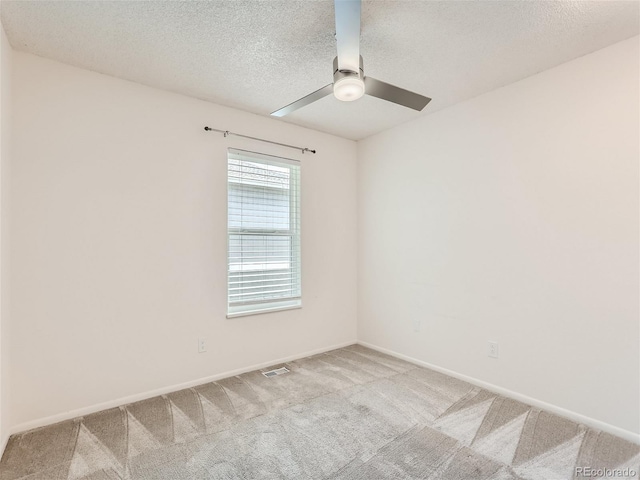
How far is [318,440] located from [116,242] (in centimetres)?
203

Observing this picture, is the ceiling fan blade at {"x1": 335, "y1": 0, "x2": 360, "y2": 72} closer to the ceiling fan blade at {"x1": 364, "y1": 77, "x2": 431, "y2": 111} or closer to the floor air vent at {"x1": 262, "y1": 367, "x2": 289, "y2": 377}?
the ceiling fan blade at {"x1": 364, "y1": 77, "x2": 431, "y2": 111}

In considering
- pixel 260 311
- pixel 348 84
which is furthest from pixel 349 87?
pixel 260 311

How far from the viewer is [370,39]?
6.83 ft

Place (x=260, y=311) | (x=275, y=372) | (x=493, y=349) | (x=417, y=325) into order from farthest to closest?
(x=417, y=325), (x=260, y=311), (x=275, y=372), (x=493, y=349)

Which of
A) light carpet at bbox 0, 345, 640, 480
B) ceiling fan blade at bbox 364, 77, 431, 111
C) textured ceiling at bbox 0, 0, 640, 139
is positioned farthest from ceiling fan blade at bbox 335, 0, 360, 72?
light carpet at bbox 0, 345, 640, 480

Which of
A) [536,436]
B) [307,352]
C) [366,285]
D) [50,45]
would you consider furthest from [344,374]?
[50,45]

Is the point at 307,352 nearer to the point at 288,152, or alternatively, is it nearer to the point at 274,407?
the point at 274,407

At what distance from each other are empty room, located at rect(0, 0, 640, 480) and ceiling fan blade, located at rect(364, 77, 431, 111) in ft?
0.06

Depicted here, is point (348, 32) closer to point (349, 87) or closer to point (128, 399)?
point (349, 87)

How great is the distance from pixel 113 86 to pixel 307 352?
303 cm

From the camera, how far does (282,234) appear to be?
350 cm

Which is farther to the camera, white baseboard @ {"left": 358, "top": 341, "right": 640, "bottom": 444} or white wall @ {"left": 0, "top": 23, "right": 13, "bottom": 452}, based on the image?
white baseboard @ {"left": 358, "top": 341, "right": 640, "bottom": 444}

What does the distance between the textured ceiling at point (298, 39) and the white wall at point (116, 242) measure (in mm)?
316

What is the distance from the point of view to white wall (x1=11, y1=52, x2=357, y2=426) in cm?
224
